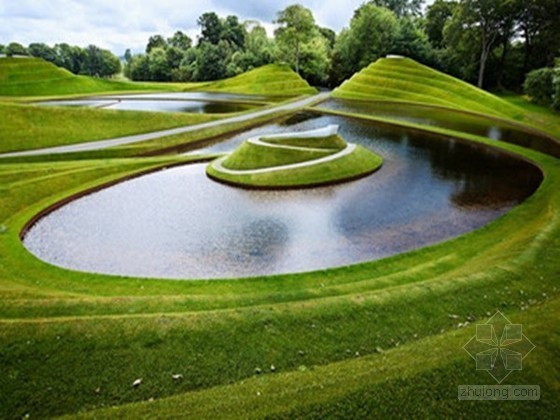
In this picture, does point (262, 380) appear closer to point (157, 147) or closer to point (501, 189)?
point (501, 189)

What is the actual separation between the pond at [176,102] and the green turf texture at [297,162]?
102ft

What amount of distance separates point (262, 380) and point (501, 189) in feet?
79.2

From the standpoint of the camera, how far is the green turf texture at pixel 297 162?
27.6 metres

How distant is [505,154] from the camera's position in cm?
3466

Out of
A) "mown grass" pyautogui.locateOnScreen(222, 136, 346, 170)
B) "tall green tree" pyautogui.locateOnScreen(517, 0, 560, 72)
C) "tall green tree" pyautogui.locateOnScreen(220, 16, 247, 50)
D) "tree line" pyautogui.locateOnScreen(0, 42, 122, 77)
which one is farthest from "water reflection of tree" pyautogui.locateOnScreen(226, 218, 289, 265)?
"tree line" pyautogui.locateOnScreen(0, 42, 122, 77)

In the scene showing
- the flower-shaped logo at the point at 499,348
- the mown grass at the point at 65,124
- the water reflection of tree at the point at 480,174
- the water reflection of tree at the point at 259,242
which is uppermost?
the mown grass at the point at 65,124

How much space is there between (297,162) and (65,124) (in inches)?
1044

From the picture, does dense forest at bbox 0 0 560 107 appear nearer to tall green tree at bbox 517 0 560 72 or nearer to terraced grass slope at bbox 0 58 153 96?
tall green tree at bbox 517 0 560 72

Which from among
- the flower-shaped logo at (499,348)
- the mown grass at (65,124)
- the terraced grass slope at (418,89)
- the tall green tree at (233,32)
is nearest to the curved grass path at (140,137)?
→ the mown grass at (65,124)

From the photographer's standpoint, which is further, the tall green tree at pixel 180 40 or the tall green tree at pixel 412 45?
the tall green tree at pixel 180 40

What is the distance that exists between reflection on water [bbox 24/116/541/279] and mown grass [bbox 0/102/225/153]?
15273 millimetres

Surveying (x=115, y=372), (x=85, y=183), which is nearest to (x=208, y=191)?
(x=85, y=183)

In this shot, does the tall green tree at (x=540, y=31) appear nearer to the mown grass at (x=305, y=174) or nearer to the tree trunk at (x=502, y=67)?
the tree trunk at (x=502, y=67)

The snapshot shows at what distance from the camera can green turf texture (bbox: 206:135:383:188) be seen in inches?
1086
